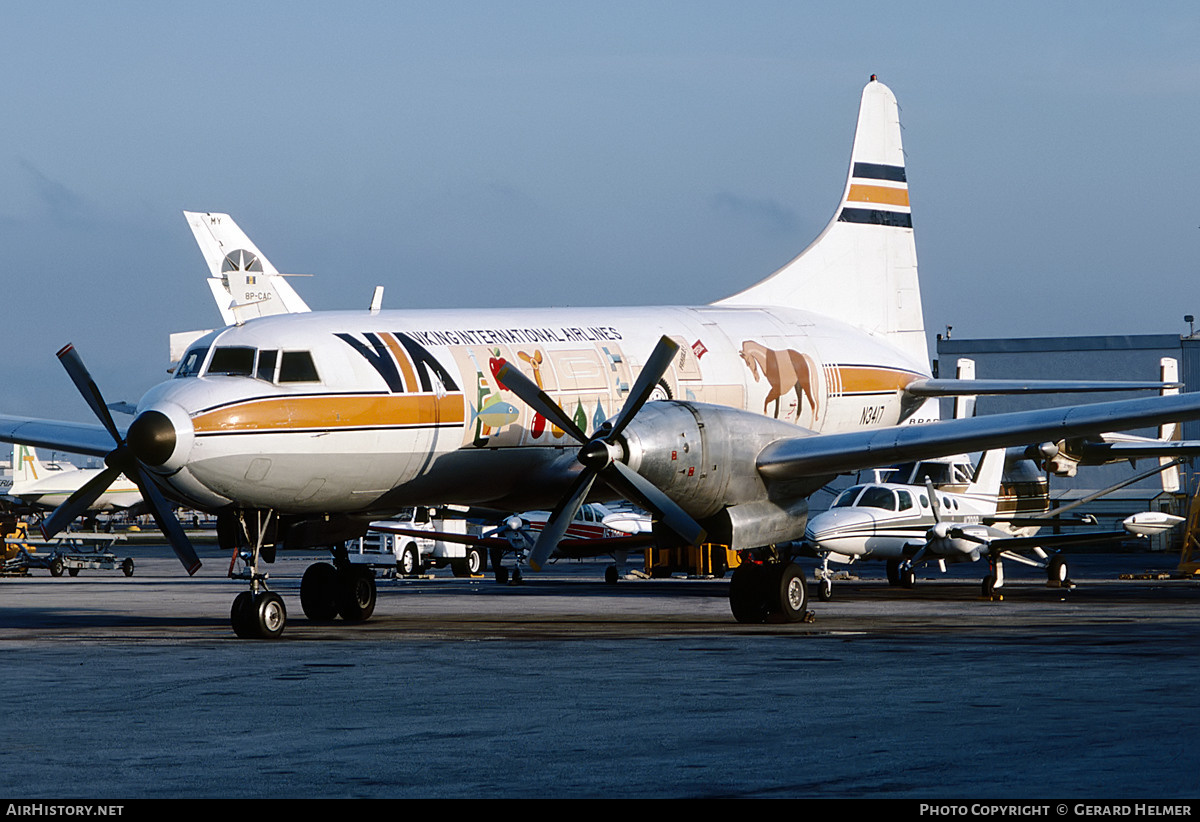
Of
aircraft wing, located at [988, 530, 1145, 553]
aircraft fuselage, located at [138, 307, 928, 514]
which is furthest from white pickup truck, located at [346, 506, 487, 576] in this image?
aircraft fuselage, located at [138, 307, 928, 514]

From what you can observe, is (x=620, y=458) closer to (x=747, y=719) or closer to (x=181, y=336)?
(x=747, y=719)

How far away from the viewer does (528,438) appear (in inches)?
828

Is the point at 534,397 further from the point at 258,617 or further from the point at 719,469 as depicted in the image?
the point at 258,617

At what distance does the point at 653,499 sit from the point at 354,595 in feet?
18.6

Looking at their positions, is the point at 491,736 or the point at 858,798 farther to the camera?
the point at 491,736

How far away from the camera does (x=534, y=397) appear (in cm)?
2033

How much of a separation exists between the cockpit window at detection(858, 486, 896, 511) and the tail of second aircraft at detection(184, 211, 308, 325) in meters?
17.8

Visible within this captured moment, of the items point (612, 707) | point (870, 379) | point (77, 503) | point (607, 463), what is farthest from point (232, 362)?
point (870, 379)

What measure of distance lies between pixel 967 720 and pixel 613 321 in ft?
42.6

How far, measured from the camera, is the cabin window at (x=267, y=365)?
1897 centimetres

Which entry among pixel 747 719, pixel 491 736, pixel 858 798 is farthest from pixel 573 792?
pixel 747 719

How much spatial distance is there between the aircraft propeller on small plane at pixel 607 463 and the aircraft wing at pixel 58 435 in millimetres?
6244

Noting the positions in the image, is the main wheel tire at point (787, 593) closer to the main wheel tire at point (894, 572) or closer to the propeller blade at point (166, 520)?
the propeller blade at point (166, 520)

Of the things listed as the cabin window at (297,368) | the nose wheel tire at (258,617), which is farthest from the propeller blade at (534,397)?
the nose wheel tire at (258,617)
